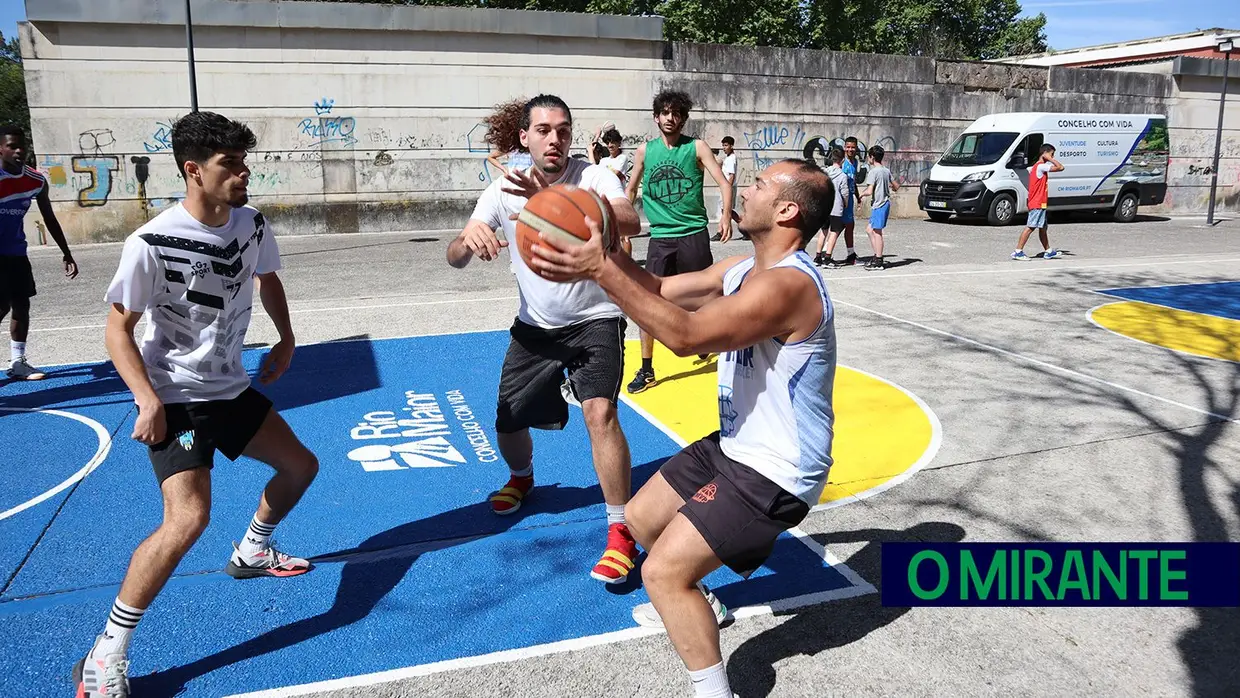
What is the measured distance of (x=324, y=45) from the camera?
18734mm

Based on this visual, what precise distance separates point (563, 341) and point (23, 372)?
5.91 metres

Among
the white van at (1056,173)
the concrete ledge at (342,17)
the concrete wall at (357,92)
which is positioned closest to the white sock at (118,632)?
the concrete ledge at (342,17)

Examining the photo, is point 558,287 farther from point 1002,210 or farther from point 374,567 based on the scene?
point 1002,210

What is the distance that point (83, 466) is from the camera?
5.50 m

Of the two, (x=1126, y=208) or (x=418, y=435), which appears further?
(x=1126, y=208)

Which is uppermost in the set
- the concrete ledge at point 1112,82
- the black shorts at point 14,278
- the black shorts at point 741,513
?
the concrete ledge at point 1112,82

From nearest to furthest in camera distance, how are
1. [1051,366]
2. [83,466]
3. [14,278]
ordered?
[83,466], [14,278], [1051,366]

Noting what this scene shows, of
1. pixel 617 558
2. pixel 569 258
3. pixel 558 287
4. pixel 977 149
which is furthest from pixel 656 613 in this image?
pixel 977 149

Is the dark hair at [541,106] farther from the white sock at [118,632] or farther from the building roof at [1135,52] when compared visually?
the building roof at [1135,52]

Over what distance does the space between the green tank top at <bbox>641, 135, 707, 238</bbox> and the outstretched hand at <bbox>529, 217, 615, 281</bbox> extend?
462 centimetres

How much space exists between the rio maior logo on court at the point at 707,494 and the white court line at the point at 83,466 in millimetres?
4076

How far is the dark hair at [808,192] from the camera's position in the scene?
298 centimetres

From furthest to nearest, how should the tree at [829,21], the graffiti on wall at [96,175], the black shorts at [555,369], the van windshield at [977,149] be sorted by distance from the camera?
1. the tree at [829,21]
2. the van windshield at [977,149]
3. the graffiti on wall at [96,175]
4. the black shorts at [555,369]

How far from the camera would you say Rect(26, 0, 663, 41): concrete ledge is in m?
17.1
